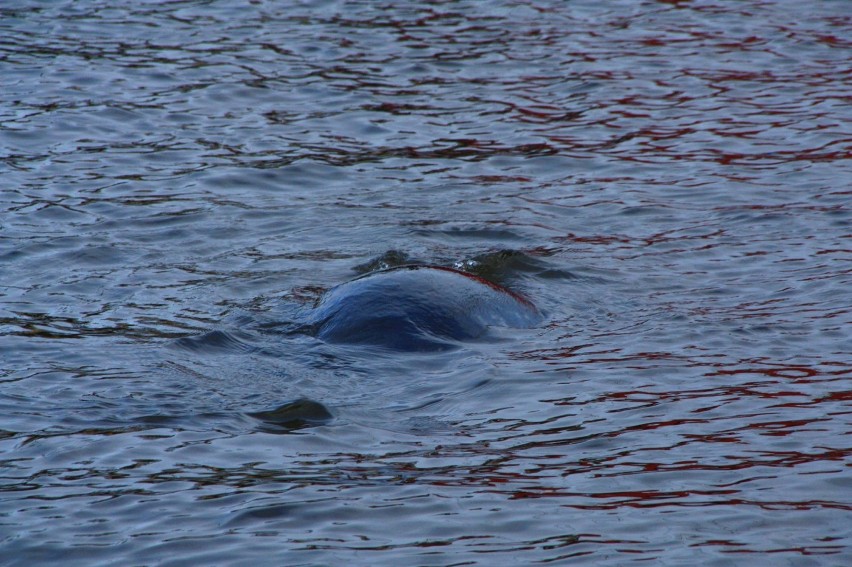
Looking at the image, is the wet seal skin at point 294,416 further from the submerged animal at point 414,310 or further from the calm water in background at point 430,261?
the submerged animal at point 414,310

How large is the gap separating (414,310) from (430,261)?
6.27ft

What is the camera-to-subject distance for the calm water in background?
5113mm

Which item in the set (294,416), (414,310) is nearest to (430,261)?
(414,310)

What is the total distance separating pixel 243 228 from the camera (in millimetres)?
10133

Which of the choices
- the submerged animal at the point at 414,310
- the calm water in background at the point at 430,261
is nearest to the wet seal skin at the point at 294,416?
the calm water in background at the point at 430,261

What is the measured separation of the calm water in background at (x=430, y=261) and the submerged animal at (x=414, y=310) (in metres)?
0.18

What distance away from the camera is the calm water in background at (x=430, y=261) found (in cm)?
511

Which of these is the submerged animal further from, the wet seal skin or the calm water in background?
the wet seal skin

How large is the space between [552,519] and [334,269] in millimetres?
4459

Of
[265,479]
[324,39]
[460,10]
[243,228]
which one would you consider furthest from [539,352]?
[460,10]

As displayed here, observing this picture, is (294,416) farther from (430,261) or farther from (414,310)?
(430,261)

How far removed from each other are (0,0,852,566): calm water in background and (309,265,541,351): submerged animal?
0.18 m

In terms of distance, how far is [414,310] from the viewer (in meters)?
7.46

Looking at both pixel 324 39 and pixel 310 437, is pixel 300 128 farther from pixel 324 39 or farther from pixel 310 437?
pixel 310 437
